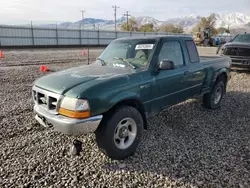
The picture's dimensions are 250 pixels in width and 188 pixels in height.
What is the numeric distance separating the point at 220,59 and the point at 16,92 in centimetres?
626

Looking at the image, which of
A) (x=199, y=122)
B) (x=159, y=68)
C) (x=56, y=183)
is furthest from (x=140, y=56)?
(x=56, y=183)

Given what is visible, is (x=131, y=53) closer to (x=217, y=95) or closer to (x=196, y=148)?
(x=196, y=148)

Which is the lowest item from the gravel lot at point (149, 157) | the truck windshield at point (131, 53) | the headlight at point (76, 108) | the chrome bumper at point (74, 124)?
the gravel lot at point (149, 157)

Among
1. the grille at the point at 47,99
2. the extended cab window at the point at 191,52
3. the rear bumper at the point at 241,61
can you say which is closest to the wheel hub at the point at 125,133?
the grille at the point at 47,99

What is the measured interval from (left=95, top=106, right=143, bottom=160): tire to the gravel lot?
19cm

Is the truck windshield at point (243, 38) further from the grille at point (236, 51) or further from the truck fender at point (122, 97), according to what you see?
the truck fender at point (122, 97)

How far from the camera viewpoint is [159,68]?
3543 mm

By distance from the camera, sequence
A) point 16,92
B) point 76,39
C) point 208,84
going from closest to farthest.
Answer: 1. point 208,84
2. point 16,92
3. point 76,39

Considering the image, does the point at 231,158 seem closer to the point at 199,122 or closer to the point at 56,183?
the point at 199,122

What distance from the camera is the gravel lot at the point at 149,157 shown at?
108 inches

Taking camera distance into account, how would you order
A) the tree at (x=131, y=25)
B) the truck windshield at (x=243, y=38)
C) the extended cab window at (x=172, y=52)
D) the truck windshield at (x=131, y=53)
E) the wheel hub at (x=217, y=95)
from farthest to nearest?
the tree at (x=131, y=25), the truck windshield at (x=243, y=38), the wheel hub at (x=217, y=95), the extended cab window at (x=172, y=52), the truck windshield at (x=131, y=53)

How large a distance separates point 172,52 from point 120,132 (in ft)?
6.41

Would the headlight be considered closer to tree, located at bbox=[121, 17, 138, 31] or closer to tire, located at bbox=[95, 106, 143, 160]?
tire, located at bbox=[95, 106, 143, 160]

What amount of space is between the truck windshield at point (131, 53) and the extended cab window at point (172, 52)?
233 mm
